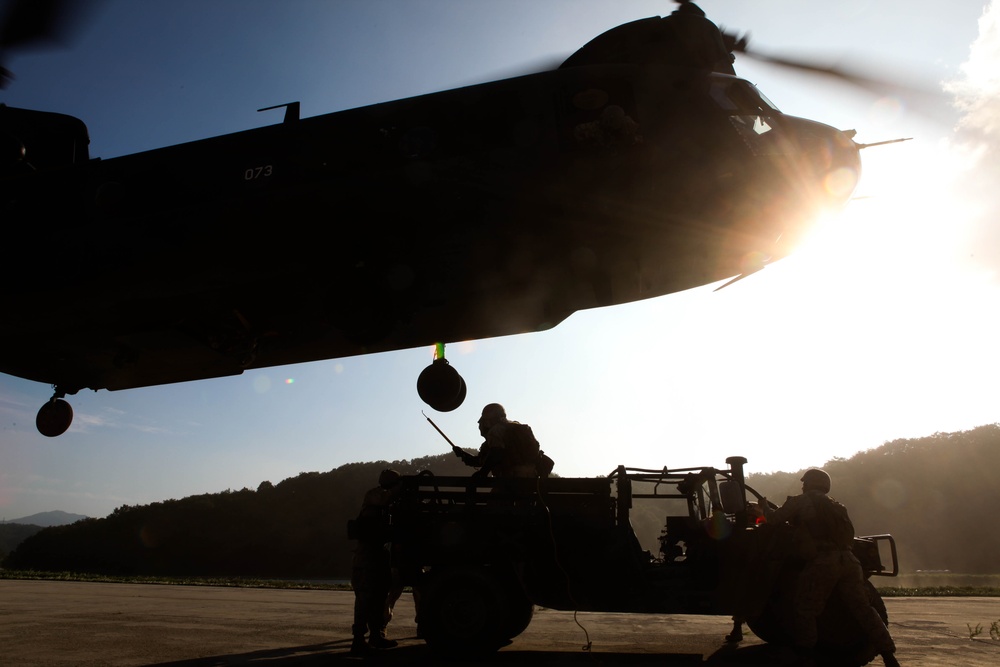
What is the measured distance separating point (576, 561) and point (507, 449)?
1352mm

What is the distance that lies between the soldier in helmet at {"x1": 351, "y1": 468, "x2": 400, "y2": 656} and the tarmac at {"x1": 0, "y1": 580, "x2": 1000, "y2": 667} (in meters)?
0.30

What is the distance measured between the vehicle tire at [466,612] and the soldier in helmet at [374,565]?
29.5 inches

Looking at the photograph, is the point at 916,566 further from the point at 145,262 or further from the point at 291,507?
the point at 145,262

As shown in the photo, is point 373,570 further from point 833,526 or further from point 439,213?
point 833,526

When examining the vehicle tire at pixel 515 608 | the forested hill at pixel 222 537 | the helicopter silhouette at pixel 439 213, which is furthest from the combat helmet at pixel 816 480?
the forested hill at pixel 222 537

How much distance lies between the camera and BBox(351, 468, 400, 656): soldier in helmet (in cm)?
607

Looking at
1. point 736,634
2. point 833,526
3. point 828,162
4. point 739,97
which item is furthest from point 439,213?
point 736,634

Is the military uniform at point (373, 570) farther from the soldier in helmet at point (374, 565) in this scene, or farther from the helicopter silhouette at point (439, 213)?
the helicopter silhouette at point (439, 213)

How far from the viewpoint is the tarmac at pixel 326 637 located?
5.19m

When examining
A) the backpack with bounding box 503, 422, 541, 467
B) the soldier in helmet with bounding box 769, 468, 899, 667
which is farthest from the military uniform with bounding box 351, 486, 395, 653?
the soldier in helmet with bounding box 769, 468, 899, 667

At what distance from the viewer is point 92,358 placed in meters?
9.09

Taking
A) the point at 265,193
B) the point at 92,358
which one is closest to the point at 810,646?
the point at 265,193

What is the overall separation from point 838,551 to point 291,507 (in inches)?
1734

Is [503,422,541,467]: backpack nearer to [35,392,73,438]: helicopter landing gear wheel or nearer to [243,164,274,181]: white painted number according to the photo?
Answer: [243,164,274,181]: white painted number
